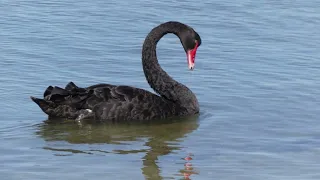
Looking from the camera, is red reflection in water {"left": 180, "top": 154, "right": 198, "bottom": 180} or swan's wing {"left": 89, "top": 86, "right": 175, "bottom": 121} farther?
swan's wing {"left": 89, "top": 86, "right": 175, "bottom": 121}

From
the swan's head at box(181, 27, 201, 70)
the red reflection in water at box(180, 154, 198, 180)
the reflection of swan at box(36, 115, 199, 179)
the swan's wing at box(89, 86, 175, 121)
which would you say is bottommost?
the red reflection in water at box(180, 154, 198, 180)

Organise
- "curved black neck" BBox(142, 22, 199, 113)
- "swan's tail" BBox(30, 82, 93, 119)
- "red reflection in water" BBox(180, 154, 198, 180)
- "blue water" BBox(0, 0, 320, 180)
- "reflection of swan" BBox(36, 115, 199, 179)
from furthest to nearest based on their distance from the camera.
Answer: "curved black neck" BBox(142, 22, 199, 113)
"swan's tail" BBox(30, 82, 93, 119)
"reflection of swan" BBox(36, 115, 199, 179)
"blue water" BBox(0, 0, 320, 180)
"red reflection in water" BBox(180, 154, 198, 180)

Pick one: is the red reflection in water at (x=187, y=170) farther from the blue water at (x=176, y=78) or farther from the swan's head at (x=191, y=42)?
the swan's head at (x=191, y=42)

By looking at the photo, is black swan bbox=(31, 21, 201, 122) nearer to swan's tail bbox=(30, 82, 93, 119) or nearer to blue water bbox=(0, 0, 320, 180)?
swan's tail bbox=(30, 82, 93, 119)

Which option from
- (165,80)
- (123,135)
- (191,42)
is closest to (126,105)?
(123,135)

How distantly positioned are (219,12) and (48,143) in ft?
21.2

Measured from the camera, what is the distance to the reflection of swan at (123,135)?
7512 millimetres

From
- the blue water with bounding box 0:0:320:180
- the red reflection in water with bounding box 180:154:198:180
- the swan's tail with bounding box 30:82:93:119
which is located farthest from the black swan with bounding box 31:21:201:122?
the red reflection in water with bounding box 180:154:198:180

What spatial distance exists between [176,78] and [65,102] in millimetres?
2054

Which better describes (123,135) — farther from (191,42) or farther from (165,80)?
(191,42)

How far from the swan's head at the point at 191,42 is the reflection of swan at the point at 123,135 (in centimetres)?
62

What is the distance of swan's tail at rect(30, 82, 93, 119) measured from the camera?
333 inches

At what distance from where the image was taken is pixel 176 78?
10289 millimetres

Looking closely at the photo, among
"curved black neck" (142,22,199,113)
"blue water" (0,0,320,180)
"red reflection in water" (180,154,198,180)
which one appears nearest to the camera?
"red reflection in water" (180,154,198,180)
